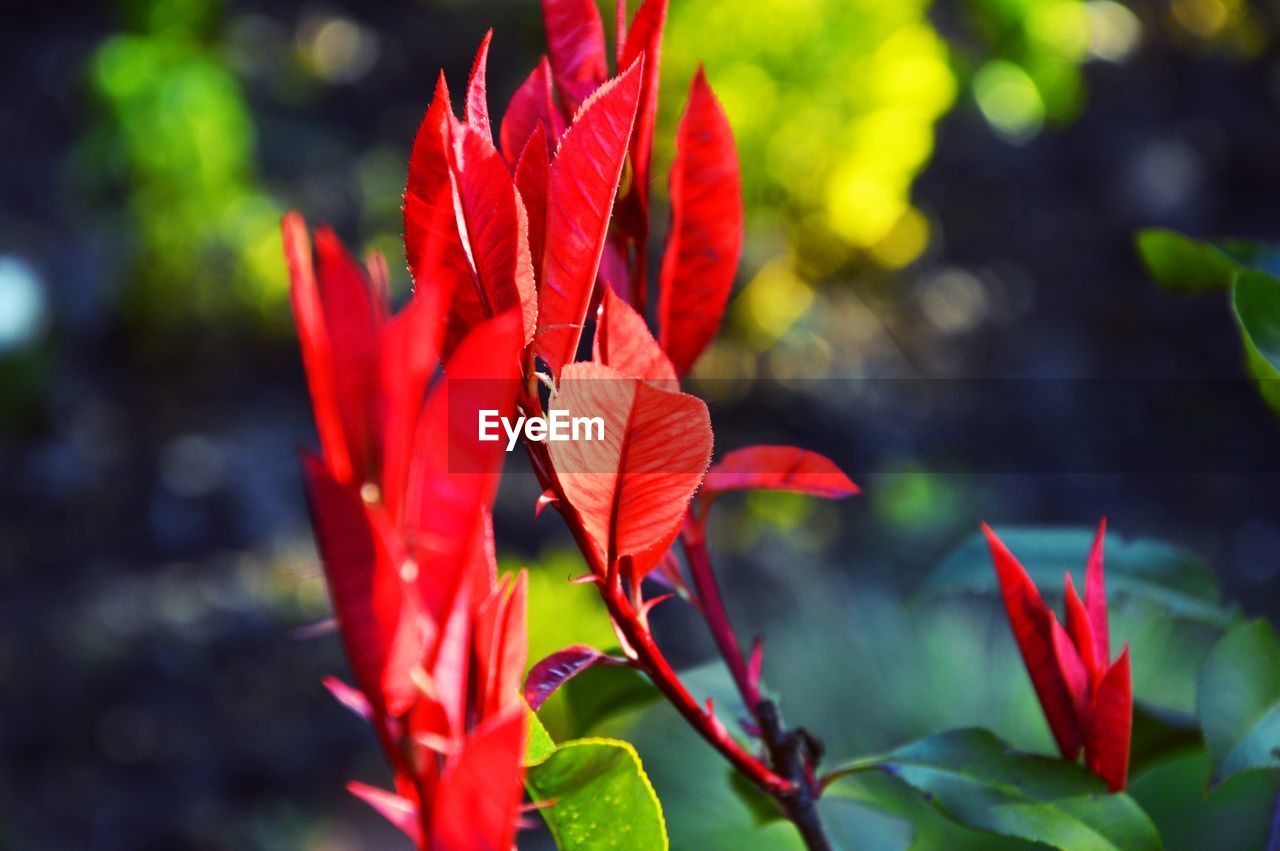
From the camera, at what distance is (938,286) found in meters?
2.99

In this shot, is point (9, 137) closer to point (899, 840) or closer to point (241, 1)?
point (241, 1)

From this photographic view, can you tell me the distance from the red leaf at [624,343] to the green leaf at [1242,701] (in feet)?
0.83

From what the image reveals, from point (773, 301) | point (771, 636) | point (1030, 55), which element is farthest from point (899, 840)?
point (1030, 55)

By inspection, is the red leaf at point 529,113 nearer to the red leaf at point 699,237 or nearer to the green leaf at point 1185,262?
the red leaf at point 699,237

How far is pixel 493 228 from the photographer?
31 centimetres

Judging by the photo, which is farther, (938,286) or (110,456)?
(938,286)

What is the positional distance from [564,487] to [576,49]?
17 cm

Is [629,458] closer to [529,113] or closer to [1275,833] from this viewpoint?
[529,113]

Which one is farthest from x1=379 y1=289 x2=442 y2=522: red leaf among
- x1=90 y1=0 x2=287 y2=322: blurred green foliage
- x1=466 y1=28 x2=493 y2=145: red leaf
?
x1=90 y1=0 x2=287 y2=322: blurred green foliage

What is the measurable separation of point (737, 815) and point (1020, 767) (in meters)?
0.18

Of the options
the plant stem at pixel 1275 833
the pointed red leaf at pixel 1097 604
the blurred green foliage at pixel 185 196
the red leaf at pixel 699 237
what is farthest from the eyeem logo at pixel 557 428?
the blurred green foliage at pixel 185 196

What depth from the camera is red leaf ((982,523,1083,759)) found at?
397mm

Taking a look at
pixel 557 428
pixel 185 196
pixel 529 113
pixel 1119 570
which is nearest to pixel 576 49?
pixel 529 113

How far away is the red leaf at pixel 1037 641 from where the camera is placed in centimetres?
40
